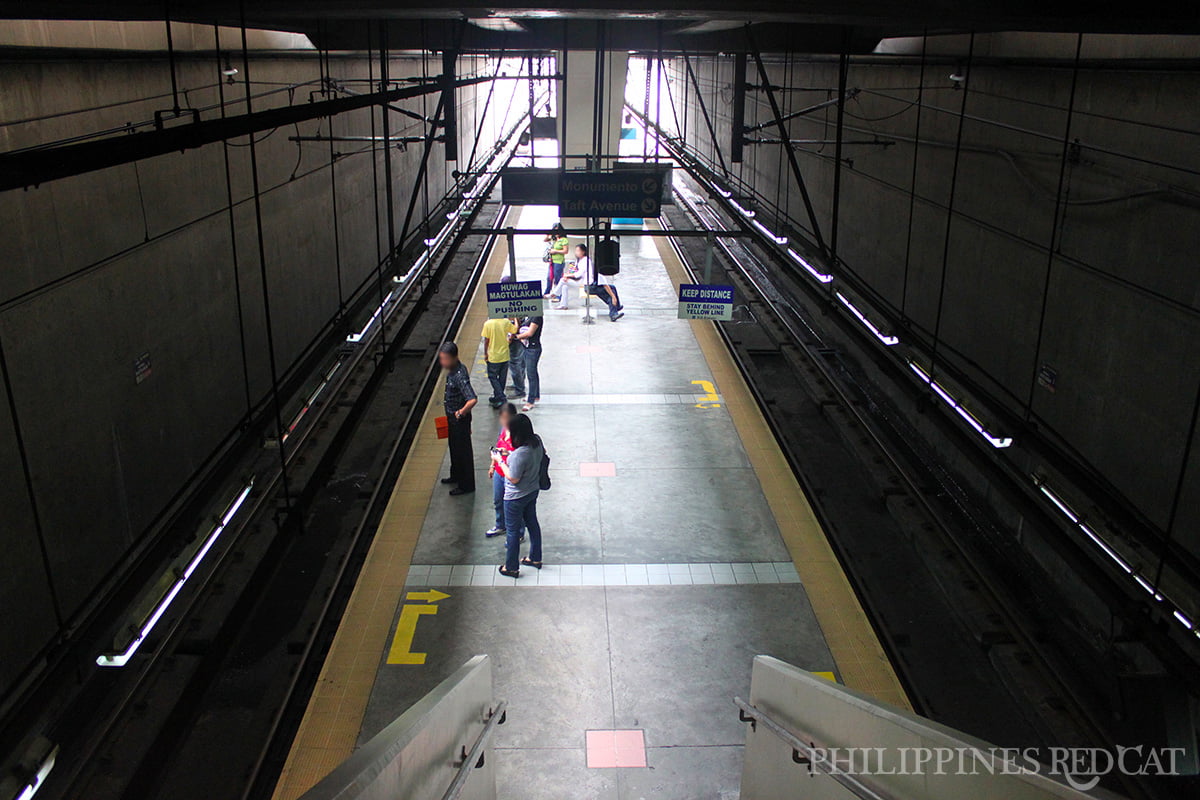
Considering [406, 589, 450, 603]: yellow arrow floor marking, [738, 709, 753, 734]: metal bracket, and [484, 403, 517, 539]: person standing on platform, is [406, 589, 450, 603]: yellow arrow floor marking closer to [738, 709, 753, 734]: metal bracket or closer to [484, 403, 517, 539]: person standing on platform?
[484, 403, 517, 539]: person standing on platform

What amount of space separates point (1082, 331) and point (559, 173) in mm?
5050

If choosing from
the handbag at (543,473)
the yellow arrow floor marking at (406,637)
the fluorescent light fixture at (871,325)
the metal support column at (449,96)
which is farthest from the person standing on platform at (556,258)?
the fluorescent light fixture at (871,325)

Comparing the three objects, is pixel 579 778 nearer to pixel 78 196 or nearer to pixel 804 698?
pixel 804 698

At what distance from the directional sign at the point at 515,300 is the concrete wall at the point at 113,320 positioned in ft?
8.20

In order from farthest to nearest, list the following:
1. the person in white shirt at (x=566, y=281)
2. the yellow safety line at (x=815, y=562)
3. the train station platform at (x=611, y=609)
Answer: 1. the person in white shirt at (x=566, y=281)
2. the yellow safety line at (x=815, y=562)
3. the train station platform at (x=611, y=609)

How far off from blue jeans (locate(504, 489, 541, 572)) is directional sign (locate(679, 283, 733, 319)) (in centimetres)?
489

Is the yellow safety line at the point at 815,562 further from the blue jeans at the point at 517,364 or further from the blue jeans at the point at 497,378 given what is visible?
the blue jeans at the point at 497,378

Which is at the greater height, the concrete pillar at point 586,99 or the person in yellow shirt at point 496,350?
the concrete pillar at point 586,99

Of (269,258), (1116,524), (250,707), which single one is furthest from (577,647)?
(269,258)

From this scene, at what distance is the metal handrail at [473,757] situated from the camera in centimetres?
366

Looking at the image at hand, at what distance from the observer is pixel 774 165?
22.2 meters

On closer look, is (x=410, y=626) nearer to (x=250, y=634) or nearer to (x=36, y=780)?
(x=250, y=634)

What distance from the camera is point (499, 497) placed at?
26.3 ft

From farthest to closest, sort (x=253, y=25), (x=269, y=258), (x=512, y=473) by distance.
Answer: (x=269, y=258) < (x=253, y=25) < (x=512, y=473)
